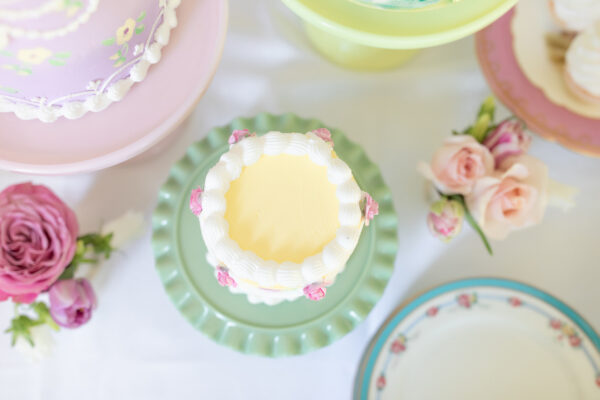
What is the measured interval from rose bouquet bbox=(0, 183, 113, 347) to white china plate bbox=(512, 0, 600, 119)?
0.67 meters

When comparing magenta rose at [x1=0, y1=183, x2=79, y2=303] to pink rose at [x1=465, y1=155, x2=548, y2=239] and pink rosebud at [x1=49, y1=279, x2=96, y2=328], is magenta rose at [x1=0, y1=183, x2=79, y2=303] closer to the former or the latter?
pink rosebud at [x1=49, y1=279, x2=96, y2=328]

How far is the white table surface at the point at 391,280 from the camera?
76 cm

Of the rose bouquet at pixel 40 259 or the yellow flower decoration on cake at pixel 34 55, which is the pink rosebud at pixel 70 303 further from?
the yellow flower decoration on cake at pixel 34 55

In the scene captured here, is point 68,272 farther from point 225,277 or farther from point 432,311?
point 432,311

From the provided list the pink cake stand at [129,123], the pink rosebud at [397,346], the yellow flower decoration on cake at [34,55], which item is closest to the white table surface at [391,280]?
the pink rosebud at [397,346]

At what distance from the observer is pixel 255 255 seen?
0.55m

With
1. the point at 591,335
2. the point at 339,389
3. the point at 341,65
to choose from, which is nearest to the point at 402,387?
the point at 339,389

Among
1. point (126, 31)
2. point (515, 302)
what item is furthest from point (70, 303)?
point (515, 302)

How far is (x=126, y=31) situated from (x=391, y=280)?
501 mm

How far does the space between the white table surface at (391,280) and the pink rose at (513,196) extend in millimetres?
117

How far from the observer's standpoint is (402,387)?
74 centimetres

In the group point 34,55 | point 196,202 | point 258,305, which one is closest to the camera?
point 34,55

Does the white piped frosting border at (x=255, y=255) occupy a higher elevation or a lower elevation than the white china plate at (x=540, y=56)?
lower

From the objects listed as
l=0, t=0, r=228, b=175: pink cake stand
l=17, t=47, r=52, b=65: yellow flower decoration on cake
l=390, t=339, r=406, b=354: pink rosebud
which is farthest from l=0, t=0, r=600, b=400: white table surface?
l=17, t=47, r=52, b=65: yellow flower decoration on cake
